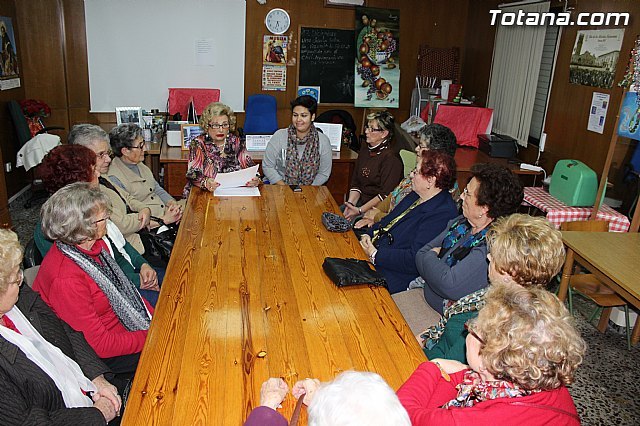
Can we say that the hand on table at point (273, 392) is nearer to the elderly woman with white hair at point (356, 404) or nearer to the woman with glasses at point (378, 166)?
the elderly woman with white hair at point (356, 404)

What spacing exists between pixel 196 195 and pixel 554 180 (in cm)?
294

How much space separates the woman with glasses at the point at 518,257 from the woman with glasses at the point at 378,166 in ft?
6.14

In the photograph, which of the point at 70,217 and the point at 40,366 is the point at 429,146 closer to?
the point at 70,217

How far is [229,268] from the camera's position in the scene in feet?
7.55

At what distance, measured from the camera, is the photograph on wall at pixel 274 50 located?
6965 mm

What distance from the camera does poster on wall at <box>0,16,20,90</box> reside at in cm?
541

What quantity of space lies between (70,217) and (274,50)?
18.2 feet

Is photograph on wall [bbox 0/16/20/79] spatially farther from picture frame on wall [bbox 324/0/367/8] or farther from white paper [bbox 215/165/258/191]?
picture frame on wall [bbox 324/0/367/8]

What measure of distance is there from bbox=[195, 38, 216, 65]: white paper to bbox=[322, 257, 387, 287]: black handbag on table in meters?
5.32

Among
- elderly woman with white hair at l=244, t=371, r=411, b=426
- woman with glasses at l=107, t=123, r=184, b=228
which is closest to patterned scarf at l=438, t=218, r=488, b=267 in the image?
elderly woman with white hair at l=244, t=371, r=411, b=426

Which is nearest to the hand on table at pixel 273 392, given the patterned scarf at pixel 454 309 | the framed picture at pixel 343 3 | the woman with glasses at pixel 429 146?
the patterned scarf at pixel 454 309
